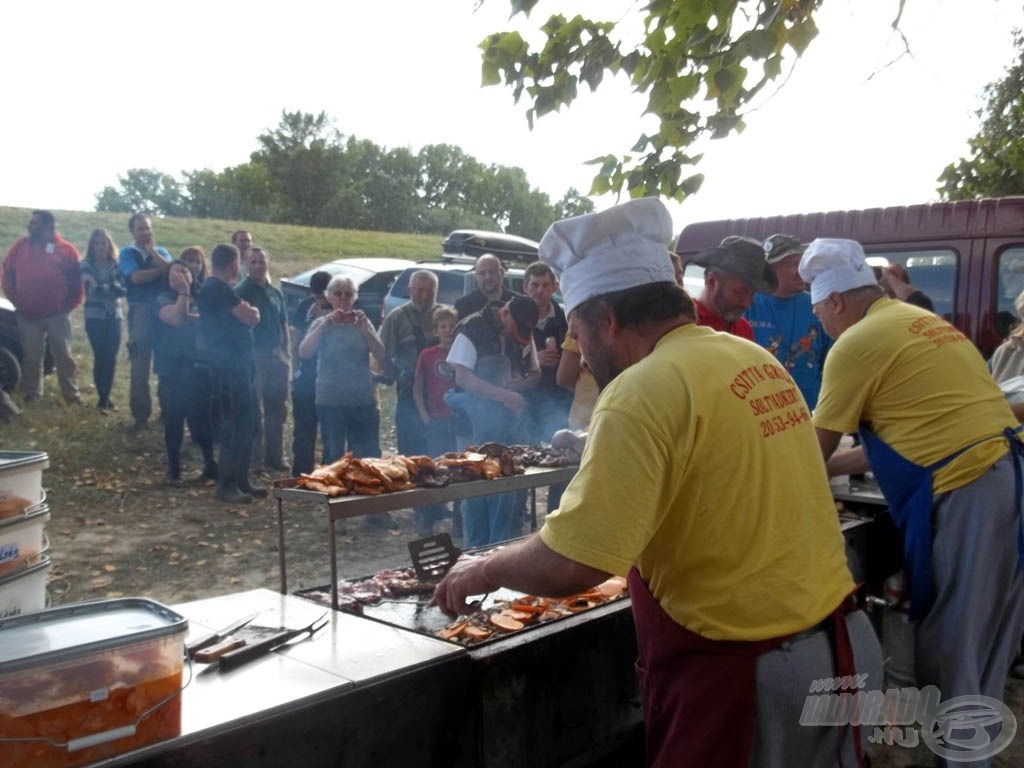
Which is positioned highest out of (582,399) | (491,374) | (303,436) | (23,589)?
(491,374)

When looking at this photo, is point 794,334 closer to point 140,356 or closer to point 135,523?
point 135,523

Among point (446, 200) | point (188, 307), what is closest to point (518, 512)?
point (188, 307)

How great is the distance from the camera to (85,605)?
1938mm

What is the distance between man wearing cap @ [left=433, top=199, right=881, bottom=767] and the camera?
1.70 meters

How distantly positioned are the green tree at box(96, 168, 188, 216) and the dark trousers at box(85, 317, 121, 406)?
212ft

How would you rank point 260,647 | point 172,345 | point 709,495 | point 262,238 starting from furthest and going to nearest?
1. point 262,238
2. point 172,345
3. point 260,647
4. point 709,495

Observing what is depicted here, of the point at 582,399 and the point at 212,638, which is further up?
the point at 582,399

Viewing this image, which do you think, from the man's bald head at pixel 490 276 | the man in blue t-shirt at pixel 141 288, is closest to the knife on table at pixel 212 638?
the man's bald head at pixel 490 276

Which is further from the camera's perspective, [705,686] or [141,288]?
[141,288]

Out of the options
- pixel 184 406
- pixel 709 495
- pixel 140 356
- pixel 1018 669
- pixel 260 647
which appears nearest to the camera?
pixel 709 495

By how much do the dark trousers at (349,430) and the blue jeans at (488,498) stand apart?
116 centimetres

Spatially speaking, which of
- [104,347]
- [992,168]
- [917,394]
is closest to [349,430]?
[104,347]

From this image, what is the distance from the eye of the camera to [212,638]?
2.41 metres

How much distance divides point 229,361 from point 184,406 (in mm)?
783
